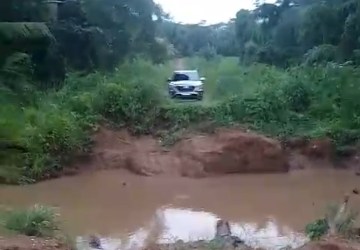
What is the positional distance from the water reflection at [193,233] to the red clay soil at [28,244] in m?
1.29

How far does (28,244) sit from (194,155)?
10.3 m

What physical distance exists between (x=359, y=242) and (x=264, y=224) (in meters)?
4.60

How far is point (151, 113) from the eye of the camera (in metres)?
19.2

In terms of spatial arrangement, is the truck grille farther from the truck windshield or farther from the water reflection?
the water reflection

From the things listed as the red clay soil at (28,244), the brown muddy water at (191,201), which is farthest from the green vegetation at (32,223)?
the brown muddy water at (191,201)

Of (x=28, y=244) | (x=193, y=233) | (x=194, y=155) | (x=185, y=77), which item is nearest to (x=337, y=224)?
(x=193, y=233)

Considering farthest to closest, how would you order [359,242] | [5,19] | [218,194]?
[5,19]
[218,194]
[359,242]

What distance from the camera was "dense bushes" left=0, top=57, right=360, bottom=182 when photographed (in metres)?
16.6

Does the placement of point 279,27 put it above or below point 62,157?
above

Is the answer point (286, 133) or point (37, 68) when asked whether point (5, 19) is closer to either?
point (37, 68)

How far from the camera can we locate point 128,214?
13.6m

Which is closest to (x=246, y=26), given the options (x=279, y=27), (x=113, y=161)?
(x=279, y=27)

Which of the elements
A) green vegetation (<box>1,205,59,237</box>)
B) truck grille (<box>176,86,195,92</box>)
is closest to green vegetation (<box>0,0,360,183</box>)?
truck grille (<box>176,86,195,92</box>)

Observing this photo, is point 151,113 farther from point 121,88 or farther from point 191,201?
point 191,201
